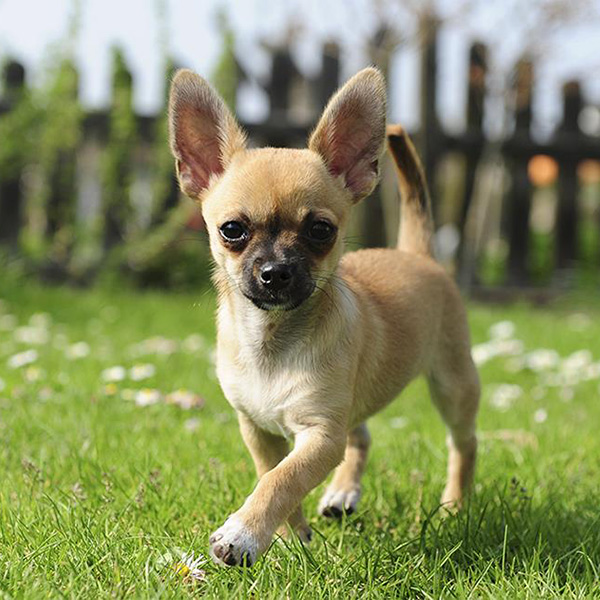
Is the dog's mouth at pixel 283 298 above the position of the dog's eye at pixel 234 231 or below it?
below

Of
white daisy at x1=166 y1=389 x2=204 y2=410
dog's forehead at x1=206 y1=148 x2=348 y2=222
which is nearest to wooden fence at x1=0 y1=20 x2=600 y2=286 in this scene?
white daisy at x1=166 y1=389 x2=204 y2=410

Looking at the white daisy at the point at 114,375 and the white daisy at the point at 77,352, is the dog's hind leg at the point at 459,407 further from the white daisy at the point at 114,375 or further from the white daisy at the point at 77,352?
the white daisy at the point at 77,352

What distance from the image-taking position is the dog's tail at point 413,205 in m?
3.37

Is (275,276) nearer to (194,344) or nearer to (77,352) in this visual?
(77,352)

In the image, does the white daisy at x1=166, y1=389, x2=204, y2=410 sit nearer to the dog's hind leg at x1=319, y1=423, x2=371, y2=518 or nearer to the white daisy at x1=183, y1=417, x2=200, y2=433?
the white daisy at x1=183, y1=417, x2=200, y2=433

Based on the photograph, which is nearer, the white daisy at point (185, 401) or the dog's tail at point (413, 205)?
the dog's tail at point (413, 205)

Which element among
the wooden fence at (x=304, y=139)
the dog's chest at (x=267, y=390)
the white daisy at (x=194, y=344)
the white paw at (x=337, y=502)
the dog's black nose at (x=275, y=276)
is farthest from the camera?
the wooden fence at (x=304, y=139)

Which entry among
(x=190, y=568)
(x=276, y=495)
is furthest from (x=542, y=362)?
(x=190, y=568)

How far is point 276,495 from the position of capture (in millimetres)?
2098

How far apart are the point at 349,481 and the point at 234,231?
99 centimetres

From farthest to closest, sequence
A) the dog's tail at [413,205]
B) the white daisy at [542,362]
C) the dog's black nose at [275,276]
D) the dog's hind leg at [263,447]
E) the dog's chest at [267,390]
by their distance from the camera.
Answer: the white daisy at [542,362]
the dog's tail at [413,205]
the dog's hind leg at [263,447]
the dog's chest at [267,390]
the dog's black nose at [275,276]

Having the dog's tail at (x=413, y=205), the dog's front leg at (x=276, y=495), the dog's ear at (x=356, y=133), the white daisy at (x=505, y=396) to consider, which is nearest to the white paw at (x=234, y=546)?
the dog's front leg at (x=276, y=495)

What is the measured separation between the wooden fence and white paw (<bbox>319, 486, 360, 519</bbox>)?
635cm

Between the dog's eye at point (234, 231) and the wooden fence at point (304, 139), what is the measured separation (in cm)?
650
